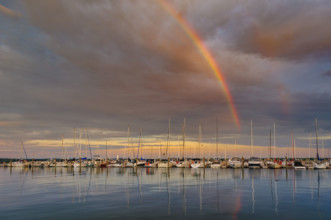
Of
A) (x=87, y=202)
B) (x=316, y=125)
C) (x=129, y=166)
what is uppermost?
(x=316, y=125)

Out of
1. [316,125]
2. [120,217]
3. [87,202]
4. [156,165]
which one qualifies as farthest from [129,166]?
[120,217]

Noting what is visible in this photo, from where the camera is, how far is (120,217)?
952 inches

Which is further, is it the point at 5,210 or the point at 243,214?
the point at 5,210

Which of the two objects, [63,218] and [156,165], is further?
[156,165]

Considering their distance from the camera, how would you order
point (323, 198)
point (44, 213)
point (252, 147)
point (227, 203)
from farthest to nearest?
point (252, 147), point (323, 198), point (227, 203), point (44, 213)

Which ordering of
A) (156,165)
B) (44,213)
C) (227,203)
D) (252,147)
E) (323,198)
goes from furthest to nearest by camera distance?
(156,165) → (252,147) → (323,198) → (227,203) → (44,213)

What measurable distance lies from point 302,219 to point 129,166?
Result: 120 m

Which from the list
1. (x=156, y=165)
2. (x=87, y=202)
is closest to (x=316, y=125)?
(x=156, y=165)

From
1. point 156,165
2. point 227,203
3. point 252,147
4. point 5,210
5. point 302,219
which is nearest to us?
point 302,219

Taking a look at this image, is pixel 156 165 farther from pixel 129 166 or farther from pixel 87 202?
pixel 87 202

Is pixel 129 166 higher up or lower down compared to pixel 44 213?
lower down

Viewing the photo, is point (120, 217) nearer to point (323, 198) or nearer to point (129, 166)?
point (323, 198)

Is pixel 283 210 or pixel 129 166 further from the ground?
pixel 283 210

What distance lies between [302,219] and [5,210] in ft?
95.5
